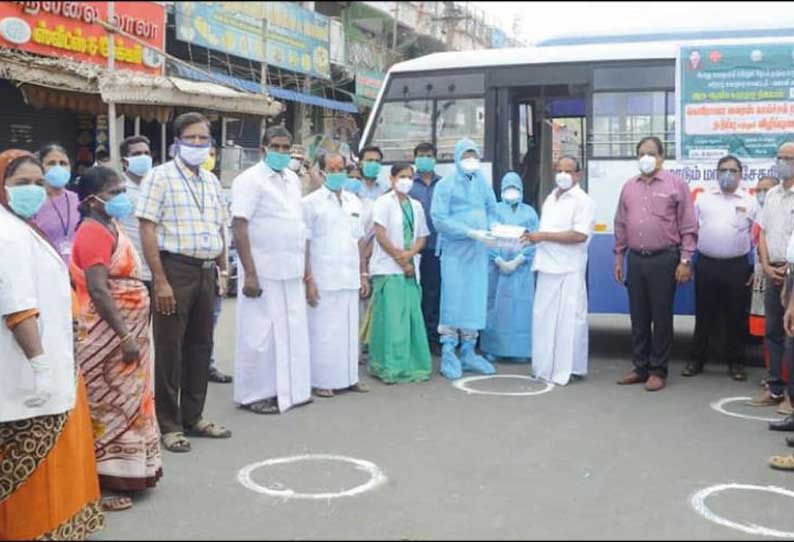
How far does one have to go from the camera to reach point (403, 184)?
659 centimetres

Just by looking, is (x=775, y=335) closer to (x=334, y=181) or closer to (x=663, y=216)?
(x=663, y=216)

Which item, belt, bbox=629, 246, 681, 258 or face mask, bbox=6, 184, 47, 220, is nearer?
face mask, bbox=6, 184, 47, 220

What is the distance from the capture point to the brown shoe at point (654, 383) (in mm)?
6207

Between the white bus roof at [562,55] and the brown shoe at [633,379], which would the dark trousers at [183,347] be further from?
the white bus roof at [562,55]

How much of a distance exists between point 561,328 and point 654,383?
78 cm

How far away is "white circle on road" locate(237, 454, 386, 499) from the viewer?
3.95 metres

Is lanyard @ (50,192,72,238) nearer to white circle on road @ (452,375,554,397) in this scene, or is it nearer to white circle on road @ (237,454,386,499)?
white circle on road @ (237,454,386,499)

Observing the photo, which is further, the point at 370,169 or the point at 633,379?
the point at 370,169

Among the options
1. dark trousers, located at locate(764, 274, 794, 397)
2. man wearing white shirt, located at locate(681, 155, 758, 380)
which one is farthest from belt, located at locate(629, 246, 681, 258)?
dark trousers, located at locate(764, 274, 794, 397)

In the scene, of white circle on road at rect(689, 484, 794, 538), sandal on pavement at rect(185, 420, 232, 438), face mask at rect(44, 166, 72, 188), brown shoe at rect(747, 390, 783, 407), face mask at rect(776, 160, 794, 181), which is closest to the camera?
white circle on road at rect(689, 484, 794, 538)

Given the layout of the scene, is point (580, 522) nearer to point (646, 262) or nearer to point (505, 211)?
point (646, 262)

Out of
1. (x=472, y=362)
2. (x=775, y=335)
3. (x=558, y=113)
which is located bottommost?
(x=472, y=362)

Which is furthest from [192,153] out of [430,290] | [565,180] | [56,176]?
[430,290]

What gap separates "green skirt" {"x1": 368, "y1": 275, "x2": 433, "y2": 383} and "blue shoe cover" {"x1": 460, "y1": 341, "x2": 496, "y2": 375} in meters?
0.34
